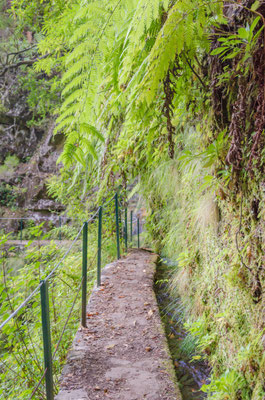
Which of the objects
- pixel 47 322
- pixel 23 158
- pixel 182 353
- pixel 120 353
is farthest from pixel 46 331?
pixel 23 158

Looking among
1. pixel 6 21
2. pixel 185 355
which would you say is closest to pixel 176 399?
pixel 185 355

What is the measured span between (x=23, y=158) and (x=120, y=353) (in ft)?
46.1

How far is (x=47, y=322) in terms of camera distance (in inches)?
77.7

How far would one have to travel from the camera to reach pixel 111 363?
105 inches

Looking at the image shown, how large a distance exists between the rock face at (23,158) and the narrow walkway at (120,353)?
10.2 m

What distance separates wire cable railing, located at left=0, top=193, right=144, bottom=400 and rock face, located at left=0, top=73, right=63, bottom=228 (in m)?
7.17

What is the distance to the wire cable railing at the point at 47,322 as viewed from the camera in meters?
1.98

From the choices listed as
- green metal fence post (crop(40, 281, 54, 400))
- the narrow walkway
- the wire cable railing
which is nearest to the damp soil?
the narrow walkway

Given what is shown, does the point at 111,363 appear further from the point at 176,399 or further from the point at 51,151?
the point at 51,151

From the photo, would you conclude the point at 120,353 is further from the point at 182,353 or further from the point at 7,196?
the point at 7,196

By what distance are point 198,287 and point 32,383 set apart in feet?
5.53

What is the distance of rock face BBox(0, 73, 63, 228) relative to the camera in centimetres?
1413

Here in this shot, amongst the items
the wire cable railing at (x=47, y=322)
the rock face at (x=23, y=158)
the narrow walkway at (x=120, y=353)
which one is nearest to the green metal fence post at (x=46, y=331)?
the wire cable railing at (x=47, y=322)

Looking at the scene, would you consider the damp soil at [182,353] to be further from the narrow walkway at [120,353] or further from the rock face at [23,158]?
the rock face at [23,158]
